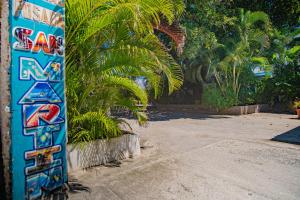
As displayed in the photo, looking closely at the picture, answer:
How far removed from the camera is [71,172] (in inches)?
164

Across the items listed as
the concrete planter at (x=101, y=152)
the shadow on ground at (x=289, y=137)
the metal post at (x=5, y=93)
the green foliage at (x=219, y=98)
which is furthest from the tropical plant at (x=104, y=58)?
the green foliage at (x=219, y=98)

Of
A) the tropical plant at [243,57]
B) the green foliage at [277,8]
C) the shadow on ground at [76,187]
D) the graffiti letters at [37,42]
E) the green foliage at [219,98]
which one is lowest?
the shadow on ground at [76,187]

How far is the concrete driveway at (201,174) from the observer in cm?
341

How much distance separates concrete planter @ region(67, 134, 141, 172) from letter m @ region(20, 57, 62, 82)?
4.56ft

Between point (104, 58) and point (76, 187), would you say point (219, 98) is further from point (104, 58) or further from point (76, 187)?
point (76, 187)

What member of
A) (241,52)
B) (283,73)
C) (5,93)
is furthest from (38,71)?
(283,73)

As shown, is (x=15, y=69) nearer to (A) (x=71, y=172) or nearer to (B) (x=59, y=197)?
(B) (x=59, y=197)

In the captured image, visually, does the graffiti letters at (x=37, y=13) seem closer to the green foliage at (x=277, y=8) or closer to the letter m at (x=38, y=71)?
the letter m at (x=38, y=71)

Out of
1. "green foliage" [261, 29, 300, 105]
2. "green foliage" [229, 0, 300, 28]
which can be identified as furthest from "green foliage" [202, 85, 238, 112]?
"green foliage" [229, 0, 300, 28]

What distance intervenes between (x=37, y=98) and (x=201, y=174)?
2.69m

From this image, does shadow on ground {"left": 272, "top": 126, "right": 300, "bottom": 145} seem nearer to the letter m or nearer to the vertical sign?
the vertical sign

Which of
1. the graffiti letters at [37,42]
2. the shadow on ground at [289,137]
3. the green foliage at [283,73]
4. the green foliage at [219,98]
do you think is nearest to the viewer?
the graffiti letters at [37,42]

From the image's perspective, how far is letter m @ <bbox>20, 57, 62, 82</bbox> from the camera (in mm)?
2902

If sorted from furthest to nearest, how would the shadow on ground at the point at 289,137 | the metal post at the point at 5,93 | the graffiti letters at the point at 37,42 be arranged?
the shadow on ground at the point at 289,137 → the graffiti letters at the point at 37,42 → the metal post at the point at 5,93
